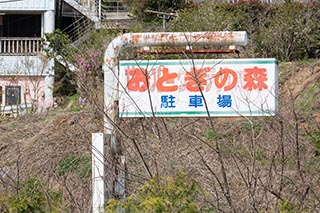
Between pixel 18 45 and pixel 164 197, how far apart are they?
1511 cm

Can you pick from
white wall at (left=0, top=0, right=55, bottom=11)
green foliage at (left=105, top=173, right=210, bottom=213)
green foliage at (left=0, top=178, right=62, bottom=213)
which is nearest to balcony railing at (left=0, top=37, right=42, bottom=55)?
white wall at (left=0, top=0, right=55, bottom=11)

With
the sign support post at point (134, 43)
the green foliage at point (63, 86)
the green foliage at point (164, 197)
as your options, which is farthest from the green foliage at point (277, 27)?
the green foliage at point (164, 197)

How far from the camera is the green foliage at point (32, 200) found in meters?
4.25

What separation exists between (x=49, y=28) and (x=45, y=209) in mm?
13918

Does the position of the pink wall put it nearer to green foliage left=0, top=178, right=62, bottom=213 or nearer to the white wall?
the white wall

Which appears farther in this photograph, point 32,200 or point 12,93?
point 12,93

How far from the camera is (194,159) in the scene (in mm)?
6234

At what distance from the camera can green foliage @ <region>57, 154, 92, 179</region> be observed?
550cm

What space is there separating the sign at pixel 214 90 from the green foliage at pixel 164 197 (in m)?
0.91

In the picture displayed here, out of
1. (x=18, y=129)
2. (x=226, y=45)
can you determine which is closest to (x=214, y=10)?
(x=18, y=129)

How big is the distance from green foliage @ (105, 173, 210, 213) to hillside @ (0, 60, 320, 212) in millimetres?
256

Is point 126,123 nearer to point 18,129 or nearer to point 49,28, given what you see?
point 18,129

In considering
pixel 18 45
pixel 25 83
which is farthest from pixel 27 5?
pixel 25 83

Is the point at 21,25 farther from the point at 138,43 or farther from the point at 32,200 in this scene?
the point at 32,200
